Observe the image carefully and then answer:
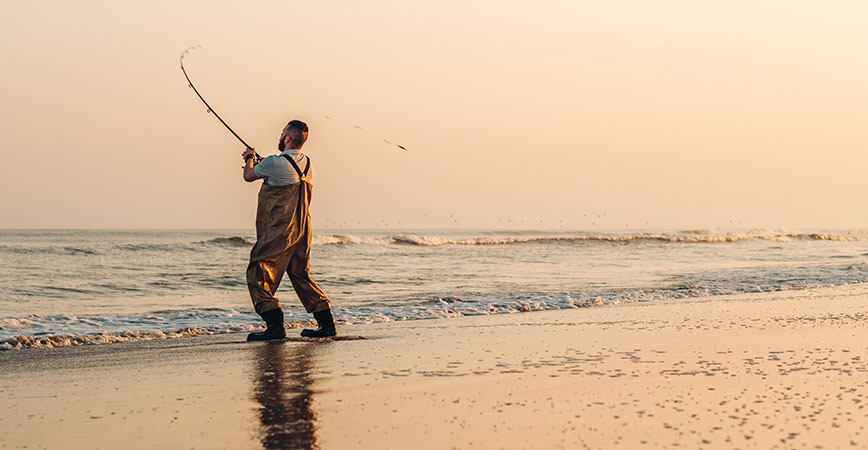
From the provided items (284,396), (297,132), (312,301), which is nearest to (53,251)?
(312,301)

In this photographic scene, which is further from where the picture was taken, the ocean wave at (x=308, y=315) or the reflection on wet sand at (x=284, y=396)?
the ocean wave at (x=308, y=315)

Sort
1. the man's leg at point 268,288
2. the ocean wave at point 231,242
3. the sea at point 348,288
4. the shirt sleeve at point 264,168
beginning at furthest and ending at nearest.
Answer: the ocean wave at point 231,242, the sea at point 348,288, the man's leg at point 268,288, the shirt sleeve at point 264,168

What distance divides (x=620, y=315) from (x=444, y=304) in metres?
2.50

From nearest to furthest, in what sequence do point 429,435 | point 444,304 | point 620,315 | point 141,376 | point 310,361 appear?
point 429,435 → point 141,376 → point 310,361 → point 620,315 → point 444,304

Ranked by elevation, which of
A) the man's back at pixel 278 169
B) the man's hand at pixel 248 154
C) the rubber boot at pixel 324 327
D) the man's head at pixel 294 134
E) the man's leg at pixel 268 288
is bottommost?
the rubber boot at pixel 324 327

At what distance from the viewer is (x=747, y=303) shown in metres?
9.88

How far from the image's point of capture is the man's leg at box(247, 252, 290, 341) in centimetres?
676

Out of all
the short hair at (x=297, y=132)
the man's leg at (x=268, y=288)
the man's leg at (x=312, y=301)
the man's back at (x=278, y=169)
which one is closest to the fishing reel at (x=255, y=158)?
the man's back at (x=278, y=169)

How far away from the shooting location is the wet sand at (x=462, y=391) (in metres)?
3.33

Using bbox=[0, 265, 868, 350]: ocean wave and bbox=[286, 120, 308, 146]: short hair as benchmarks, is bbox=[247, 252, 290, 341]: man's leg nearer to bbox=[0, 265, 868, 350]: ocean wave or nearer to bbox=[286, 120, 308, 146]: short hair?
bbox=[286, 120, 308, 146]: short hair

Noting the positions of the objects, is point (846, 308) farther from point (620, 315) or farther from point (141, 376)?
point (141, 376)

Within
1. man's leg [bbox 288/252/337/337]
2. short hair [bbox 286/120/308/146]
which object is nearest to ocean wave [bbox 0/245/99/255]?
man's leg [bbox 288/252/337/337]

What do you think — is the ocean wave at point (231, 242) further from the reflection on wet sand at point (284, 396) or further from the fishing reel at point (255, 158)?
the reflection on wet sand at point (284, 396)

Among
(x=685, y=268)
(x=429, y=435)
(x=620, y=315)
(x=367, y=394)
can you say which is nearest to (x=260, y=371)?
(x=367, y=394)
